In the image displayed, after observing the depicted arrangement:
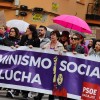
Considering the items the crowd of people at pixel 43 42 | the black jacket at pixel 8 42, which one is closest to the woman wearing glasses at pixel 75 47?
the crowd of people at pixel 43 42

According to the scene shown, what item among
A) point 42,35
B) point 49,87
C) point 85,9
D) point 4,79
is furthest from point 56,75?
point 85,9

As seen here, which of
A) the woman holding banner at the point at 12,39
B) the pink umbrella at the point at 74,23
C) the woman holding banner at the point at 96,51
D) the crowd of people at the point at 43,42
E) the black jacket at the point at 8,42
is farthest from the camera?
the pink umbrella at the point at 74,23

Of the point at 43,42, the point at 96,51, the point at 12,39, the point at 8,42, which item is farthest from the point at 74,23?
the point at 96,51

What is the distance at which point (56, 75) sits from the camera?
11.4 m

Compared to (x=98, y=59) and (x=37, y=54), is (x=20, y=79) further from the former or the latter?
(x=98, y=59)

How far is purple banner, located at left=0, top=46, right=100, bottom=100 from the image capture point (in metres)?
11.3

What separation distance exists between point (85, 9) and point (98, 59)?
22.4 meters

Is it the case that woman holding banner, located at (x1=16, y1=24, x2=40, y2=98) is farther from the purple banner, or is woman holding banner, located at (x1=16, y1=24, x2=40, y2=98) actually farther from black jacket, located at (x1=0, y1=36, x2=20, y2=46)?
the purple banner

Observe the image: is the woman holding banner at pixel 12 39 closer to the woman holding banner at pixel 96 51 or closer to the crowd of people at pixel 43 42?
the crowd of people at pixel 43 42

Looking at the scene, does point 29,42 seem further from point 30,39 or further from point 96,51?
point 96,51

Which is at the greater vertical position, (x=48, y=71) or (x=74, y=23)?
(x=74, y=23)

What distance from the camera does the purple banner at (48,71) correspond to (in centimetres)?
1132

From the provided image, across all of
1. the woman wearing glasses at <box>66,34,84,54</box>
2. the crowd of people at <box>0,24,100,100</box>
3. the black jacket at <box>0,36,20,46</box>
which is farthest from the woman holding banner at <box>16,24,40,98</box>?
the woman wearing glasses at <box>66,34,84,54</box>

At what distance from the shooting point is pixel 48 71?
11.5 meters
